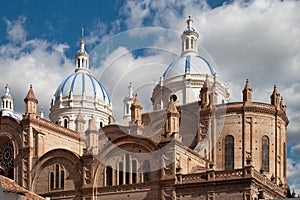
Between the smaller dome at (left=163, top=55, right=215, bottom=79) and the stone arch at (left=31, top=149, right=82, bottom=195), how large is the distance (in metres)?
16.7

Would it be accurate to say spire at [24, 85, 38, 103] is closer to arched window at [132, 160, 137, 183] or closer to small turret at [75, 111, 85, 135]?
small turret at [75, 111, 85, 135]

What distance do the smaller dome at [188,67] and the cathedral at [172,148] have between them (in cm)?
12

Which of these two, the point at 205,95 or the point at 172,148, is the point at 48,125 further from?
the point at 172,148

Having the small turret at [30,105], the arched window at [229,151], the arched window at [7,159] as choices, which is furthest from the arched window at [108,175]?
the arched window at [7,159]

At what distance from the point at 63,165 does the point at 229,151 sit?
17.3 m

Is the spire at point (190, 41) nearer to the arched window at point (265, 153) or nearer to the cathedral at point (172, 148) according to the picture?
the cathedral at point (172, 148)

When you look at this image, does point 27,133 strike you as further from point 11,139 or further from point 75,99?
point 75,99

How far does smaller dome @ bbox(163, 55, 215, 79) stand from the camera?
77188mm

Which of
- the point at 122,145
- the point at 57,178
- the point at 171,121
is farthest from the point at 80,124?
the point at 171,121

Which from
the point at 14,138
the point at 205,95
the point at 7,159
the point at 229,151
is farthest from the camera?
the point at 7,159

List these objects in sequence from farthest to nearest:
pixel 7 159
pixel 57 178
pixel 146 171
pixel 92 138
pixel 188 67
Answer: pixel 188 67 < pixel 7 159 < pixel 57 178 < pixel 92 138 < pixel 146 171

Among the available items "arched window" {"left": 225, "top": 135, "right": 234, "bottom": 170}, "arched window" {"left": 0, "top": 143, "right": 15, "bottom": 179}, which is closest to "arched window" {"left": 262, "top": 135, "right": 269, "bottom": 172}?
"arched window" {"left": 225, "top": 135, "right": 234, "bottom": 170}

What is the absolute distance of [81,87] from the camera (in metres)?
92.3

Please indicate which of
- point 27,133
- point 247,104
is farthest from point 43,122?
point 247,104
